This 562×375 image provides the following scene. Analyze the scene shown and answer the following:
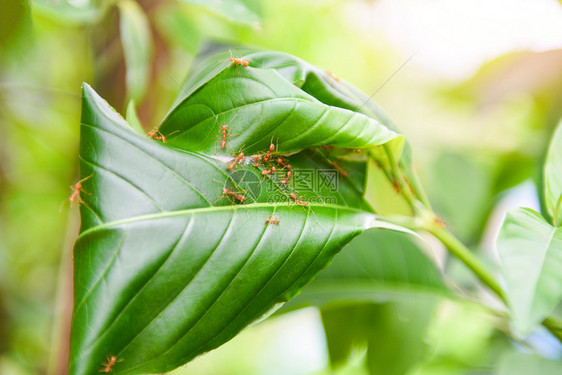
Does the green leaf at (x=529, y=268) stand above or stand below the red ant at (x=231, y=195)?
below

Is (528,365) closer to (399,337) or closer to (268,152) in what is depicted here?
(399,337)

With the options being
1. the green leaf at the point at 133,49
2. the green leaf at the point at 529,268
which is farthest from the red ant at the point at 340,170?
the green leaf at the point at 133,49

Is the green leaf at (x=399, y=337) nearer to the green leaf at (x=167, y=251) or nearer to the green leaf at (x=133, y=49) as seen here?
the green leaf at (x=167, y=251)

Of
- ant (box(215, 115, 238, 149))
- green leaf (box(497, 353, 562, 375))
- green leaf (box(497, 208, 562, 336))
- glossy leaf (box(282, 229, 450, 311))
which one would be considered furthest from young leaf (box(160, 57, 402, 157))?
green leaf (box(497, 353, 562, 375))

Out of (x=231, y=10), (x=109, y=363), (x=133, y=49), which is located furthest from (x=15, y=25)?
(x=109, y=363)

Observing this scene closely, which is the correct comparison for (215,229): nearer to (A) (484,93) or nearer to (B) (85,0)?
(B) (85,0)
